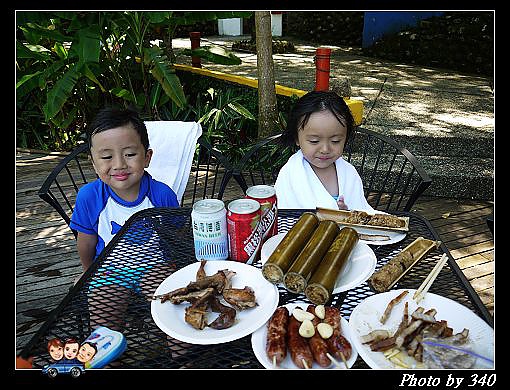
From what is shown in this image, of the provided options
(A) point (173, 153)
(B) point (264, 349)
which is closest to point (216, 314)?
(B) point (264, 349)

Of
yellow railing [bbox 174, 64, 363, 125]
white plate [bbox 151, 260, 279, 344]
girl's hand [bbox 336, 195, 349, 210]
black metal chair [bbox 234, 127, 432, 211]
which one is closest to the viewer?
white plate [bbox 151, 260, 279, 344]

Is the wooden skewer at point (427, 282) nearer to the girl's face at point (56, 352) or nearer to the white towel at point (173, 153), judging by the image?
the girl's face at point (56, 352)

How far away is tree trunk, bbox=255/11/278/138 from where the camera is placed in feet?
14.1

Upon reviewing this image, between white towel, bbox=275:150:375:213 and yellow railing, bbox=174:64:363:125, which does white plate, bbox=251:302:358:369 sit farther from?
yellow railing, bbox=174:64:363:125

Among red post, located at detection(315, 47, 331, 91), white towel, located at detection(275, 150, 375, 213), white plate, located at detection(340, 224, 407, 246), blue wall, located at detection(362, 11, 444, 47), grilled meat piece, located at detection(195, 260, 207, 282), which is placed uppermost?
blue wall, located at detection(362, 11, 444, 47)

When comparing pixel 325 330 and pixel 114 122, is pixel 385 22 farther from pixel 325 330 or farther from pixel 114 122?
pixel 325 330

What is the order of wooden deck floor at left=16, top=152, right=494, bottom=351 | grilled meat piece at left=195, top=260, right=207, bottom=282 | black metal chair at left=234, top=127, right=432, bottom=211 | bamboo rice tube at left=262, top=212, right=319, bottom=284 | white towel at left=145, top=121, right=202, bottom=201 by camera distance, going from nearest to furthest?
bamboo rice tube at left=262, top=212, right=319, bottom=284
grilled meat piece at left=195, top=260, right=207, bottom=282
white towel at left=145, top=121, right=202, bottom=201
wooden deck floor at left=16, top=152, right=494, bottom=351
black metal chair at left=234, top=127, right=432, bottom=211

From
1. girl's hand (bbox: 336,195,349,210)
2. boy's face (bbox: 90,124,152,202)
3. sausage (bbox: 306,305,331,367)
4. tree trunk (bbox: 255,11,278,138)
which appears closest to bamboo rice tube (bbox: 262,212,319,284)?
sausage (bbox: 306,305,331,367)

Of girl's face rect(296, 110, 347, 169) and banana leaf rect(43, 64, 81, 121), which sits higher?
banana leaf rect(43, 64, 81, 121)

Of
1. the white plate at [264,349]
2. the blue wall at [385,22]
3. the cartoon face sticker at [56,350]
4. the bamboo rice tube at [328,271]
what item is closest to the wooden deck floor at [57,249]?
the cartoon face sticker at [56,350]

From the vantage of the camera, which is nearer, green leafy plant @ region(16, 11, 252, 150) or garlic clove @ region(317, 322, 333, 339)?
garlic clove @ region(317, 322, 333, 339)

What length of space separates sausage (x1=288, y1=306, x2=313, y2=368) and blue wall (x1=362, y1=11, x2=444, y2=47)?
7.72 m

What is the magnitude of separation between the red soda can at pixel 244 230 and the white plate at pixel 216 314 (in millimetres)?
46
